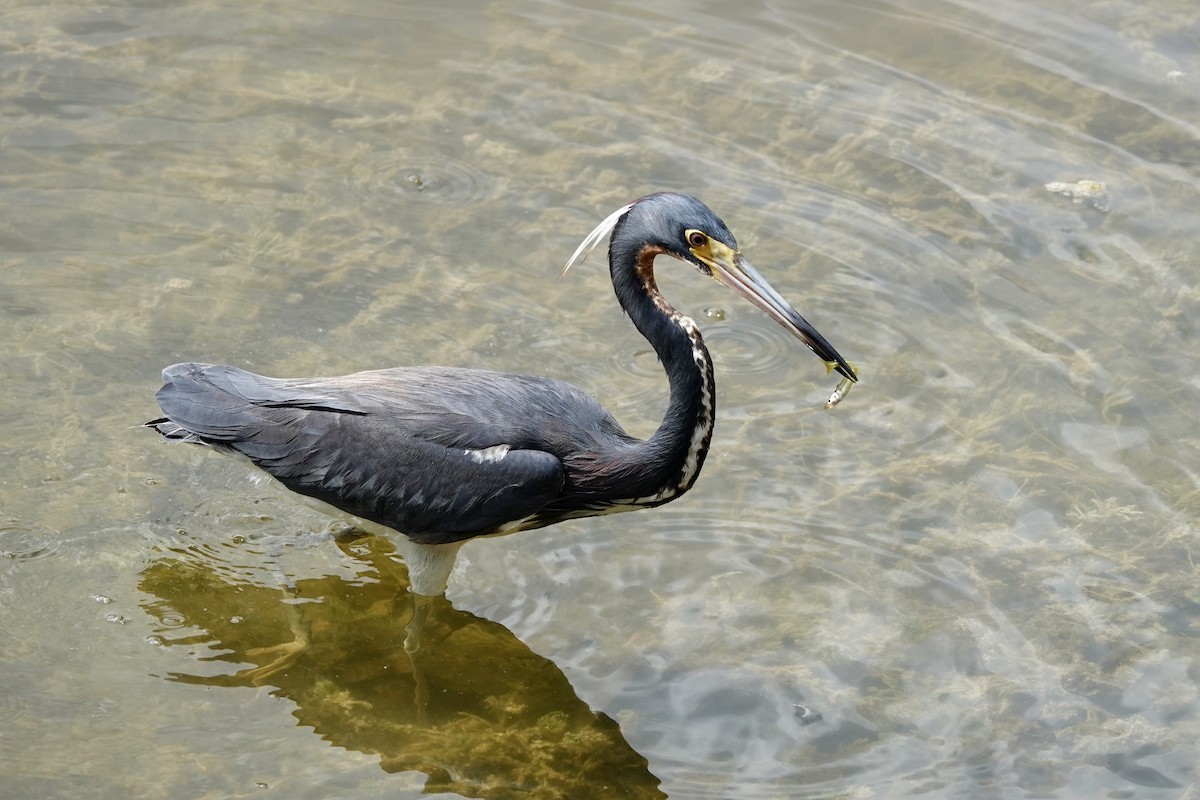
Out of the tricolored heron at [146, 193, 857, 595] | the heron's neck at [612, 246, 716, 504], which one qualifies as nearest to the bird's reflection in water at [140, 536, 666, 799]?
the tricolored heron at [146, 193, 857, 595]

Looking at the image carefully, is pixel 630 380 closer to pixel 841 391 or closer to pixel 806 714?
pixel 841 391

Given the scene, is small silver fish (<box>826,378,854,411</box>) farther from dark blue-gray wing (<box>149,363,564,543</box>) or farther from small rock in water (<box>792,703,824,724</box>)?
small rock in water (<box>792,703,824,724</box>)

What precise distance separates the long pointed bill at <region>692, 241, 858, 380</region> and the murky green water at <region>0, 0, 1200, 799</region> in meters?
1.42

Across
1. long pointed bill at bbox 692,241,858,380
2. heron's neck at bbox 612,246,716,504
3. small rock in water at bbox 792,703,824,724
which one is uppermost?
long pointed bill at bbox 692,241,858,380

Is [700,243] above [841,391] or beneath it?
above

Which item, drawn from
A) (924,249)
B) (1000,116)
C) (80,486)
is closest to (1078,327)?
(924,249)

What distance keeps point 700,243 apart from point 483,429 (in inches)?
50.9

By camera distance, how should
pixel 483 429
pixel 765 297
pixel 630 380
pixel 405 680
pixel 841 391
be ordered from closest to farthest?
pixel 765 297
pixel 841 391
pixel 483 429
pixel 405 680
pixel 630 380

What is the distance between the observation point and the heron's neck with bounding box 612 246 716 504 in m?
6.40

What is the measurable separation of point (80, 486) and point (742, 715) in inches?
139

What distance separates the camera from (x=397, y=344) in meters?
8.29

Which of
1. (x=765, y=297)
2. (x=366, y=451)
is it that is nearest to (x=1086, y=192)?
(x=765, y=297)

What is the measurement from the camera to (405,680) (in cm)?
685

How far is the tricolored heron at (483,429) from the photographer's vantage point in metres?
6.40
